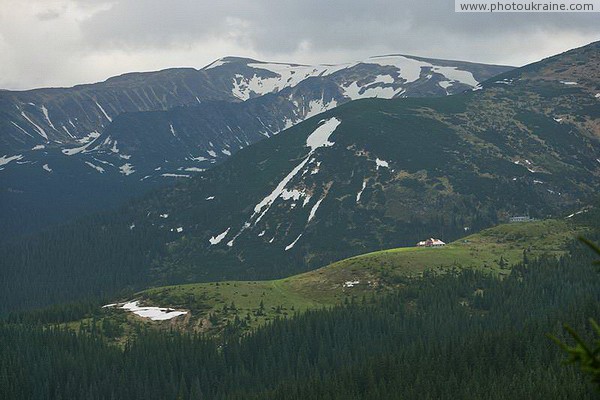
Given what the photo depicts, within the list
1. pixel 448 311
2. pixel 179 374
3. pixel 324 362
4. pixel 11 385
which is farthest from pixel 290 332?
pixel 11 385

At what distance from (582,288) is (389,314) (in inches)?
1966

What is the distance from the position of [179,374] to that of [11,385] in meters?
37.8

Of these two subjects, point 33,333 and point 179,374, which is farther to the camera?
point 33,333

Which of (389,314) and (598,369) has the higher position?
(598,369)

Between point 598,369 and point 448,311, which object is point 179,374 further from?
point 598,369

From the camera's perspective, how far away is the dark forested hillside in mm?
143250

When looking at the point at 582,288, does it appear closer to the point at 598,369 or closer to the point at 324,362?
the point at 324,362

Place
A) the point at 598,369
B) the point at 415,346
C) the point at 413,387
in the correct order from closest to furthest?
the point at 598,369 < the point at 413,387 < the point at 415,346

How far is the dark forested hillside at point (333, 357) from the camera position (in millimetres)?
143250

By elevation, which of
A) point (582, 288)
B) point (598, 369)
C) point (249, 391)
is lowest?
point (249, 391)

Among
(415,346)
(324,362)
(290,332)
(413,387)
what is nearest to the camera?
(413,387)

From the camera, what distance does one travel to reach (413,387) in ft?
462

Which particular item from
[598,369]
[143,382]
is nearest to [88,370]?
[143,382]

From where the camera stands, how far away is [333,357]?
17850 cm
